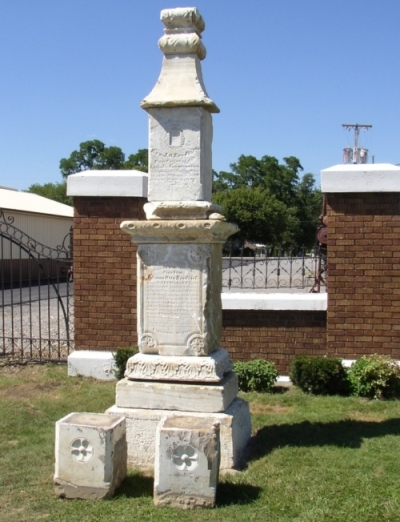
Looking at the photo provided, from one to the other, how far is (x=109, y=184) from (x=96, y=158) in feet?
203

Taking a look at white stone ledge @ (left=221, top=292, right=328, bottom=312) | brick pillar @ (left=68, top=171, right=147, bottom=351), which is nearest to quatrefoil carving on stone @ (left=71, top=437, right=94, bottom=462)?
white stone ledge @ (left=221, top=292, right=328, bottom=312)

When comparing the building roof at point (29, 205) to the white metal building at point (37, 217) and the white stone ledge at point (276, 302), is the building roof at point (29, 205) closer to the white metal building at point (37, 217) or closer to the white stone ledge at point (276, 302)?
the white metal building at point (37, 217)

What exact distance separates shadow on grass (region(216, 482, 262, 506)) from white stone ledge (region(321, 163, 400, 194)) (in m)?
4.04

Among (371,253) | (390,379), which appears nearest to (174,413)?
(390,379)

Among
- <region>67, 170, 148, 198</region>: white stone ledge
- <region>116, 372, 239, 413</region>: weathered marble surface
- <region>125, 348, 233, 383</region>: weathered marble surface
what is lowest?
<region>116, 372, 239, 413</region>: weathered marble surface

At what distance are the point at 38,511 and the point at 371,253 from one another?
4.97m

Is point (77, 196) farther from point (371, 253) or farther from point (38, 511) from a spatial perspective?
point (38, 511)

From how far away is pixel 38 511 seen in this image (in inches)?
168

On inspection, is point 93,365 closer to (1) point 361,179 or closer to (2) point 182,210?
(2) point 182,210

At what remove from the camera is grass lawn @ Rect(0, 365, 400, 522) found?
4.18 meters

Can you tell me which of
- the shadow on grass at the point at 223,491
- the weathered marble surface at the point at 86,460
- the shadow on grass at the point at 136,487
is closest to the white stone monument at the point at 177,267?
the shadow on grass at the point at 136,487

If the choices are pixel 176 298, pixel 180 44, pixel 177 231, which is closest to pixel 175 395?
pixel 176 298

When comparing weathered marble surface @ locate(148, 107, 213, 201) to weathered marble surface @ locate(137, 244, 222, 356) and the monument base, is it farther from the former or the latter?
the monument base

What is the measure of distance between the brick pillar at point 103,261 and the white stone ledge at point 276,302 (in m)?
1.29
